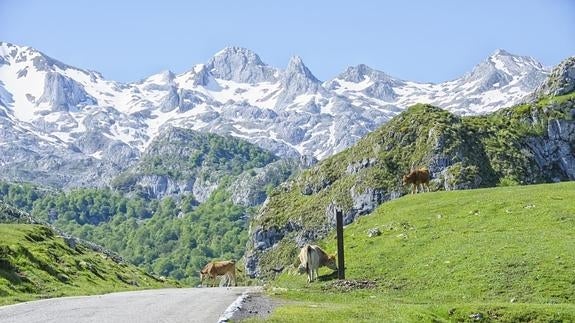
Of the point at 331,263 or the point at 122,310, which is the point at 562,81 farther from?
the point at 122,310

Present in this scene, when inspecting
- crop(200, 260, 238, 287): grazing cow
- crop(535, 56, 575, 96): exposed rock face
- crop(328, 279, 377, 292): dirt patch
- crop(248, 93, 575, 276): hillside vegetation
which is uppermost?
crop(535, 56, 575, 96): exposed rock face

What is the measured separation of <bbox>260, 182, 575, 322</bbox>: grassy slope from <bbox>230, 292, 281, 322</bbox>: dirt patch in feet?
2.84

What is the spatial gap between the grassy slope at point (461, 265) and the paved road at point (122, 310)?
379 centimetres

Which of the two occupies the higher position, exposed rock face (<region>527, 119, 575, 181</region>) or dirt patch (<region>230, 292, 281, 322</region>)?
exposed rock face (<region>527, 119, 575, 181</region>)

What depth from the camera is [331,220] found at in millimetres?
177500

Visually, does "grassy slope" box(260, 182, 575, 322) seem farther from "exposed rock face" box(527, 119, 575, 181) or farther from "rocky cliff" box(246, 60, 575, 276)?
"exposed rock face" box(527, 119, 575, 181)

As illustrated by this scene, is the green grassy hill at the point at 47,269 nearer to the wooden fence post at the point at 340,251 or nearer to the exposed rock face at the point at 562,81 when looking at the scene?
the wooden fence post at the point at 340,251

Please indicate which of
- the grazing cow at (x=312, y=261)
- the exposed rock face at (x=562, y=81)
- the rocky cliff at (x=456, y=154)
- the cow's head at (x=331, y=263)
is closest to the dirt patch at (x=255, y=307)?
the grazing cow at (x=312, y=261)

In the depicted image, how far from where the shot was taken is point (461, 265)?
4309 centimetres

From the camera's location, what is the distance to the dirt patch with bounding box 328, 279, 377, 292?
43375mm

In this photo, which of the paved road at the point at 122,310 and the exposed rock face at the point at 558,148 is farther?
the exposed rock face at the point at 558,148

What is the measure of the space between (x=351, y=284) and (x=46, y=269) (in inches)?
893

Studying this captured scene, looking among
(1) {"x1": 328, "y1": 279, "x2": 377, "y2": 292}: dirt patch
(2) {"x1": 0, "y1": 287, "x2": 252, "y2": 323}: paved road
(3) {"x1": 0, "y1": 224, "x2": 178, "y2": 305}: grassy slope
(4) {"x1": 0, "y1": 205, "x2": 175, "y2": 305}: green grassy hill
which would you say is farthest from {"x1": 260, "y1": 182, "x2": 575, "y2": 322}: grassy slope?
(4) {"x1": 0, "y1": 205, "x2": 175, "y2": 305}: green grassy hill

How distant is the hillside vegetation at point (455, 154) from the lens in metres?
146
